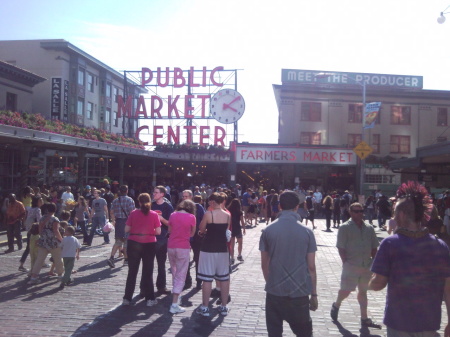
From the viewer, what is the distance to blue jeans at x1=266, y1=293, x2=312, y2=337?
4.50m

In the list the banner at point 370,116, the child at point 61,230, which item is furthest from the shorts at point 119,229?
the banner at point 370,116

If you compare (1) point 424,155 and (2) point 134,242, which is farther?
(1) point 424,155

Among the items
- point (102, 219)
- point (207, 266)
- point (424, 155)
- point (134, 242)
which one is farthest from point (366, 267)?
point (424, 155)

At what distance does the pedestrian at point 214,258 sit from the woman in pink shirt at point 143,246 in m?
0.95

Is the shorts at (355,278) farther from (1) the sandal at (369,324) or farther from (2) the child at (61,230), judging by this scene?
(2) the child at (61,230)

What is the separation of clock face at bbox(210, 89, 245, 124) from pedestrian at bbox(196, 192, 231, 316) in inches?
1149

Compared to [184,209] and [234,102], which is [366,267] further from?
[234,102]

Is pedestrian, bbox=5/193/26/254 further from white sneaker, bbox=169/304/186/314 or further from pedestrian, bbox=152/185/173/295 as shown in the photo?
white sneaker, bbox=169/304/186/314

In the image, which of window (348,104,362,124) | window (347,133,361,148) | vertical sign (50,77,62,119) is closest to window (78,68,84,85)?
vertical sign (50,77,62,119)

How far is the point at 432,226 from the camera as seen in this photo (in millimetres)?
9734

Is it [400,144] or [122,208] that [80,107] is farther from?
[122,208]

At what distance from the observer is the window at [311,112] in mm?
42688

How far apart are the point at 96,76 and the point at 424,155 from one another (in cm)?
3397

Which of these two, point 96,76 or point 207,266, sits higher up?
point 96,76
